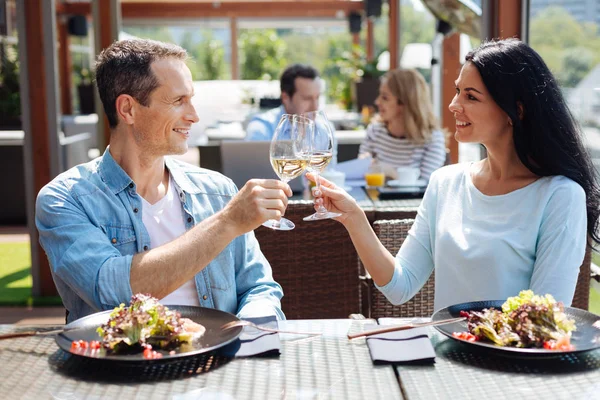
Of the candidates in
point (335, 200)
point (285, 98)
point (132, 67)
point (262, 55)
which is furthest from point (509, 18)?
point (262, 55)

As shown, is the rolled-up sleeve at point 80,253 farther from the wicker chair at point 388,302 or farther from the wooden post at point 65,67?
the wooden post at point 65,67

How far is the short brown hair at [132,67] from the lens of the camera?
1942 mm

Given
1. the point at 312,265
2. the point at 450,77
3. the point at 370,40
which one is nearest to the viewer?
the point at 312,265

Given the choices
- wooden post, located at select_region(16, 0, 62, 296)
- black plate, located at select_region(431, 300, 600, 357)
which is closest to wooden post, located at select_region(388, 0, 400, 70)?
wooden post, located at select_region(16, 0, 62, 296)

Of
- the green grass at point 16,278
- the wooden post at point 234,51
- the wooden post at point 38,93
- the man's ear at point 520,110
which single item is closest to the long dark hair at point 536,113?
the man's ear at point 520,110

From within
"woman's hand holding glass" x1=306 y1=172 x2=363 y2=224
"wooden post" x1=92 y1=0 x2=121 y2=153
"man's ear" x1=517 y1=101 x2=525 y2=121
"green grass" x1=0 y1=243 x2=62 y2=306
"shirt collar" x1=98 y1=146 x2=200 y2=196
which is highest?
"wooden post" x1=92 y1=0 x2=121 y2=153

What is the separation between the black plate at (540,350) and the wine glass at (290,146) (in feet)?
1.33

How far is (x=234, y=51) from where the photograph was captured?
17469 mm

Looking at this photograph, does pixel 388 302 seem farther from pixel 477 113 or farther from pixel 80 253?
pixel 80 253

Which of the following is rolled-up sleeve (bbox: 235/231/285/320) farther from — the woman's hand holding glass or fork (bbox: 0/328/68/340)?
fork (bbox: 0/328/68/340)

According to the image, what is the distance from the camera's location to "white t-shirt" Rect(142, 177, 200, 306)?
1.92m

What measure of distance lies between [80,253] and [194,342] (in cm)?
46

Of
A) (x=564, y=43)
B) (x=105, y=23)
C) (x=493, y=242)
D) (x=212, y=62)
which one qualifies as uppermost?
(x=212, y=62)

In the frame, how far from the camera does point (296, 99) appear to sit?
4.93 metres
